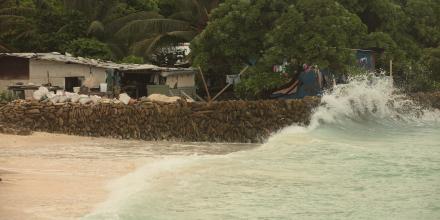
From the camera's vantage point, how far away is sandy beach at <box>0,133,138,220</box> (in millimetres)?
10312

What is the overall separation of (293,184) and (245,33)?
15398 millimetres

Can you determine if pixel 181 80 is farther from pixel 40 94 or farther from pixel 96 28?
pixel 40 94

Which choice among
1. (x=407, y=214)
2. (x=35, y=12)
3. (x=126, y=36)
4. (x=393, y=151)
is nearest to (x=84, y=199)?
(x=407, y=214)

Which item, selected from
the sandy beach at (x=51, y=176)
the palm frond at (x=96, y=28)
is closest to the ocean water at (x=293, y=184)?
the sandy beach at (x=51, y=176)

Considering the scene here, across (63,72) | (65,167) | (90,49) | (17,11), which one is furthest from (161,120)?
(17,11)

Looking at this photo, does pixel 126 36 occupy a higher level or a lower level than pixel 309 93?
higher

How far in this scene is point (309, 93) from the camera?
100ft

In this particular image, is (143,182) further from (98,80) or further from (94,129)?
(98,80)

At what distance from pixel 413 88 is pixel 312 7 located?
11.4 m

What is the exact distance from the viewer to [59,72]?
28922 mm

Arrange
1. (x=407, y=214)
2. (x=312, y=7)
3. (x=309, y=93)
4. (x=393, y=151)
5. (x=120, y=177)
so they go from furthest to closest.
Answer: (x=309, y=93)
(x=312, y=7)
(x=393, y=151)
(x=120, y=177)
(x=407, y=214)

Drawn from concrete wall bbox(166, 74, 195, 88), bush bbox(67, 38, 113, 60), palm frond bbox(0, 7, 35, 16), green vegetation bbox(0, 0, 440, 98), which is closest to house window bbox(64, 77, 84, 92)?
concrete wall bbox(166, 74, 195, 88)

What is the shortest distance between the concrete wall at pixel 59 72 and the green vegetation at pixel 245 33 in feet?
14.1

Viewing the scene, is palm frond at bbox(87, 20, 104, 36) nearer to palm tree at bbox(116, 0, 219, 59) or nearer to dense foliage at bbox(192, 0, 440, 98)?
palm tree at bbox(116, 0, 219, 59)
